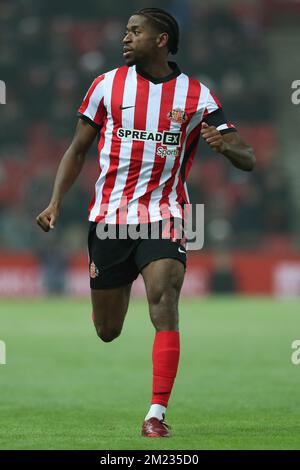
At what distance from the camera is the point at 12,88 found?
24609 millimetres

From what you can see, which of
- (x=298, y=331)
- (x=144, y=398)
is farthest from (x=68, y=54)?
(x=144, y=398)

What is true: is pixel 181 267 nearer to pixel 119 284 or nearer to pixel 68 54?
pixel 119 284

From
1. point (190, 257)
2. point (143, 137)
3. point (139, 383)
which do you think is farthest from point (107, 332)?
point (190, 257)

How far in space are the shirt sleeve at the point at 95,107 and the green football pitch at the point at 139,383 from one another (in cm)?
175

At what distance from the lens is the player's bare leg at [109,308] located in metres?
6.89

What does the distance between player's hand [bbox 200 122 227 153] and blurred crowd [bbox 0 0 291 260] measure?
14.6m

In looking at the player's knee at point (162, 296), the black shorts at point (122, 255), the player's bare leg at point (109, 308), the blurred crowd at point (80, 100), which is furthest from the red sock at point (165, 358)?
the blurred crowd at point (80, 100)

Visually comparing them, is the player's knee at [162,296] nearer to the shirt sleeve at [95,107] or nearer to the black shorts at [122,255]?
the black shorts at [122,255]

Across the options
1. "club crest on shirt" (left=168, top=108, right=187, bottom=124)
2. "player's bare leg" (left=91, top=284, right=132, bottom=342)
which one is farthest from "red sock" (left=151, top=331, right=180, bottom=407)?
"club crest on shirt" (left=168, top=108, right=187, bottom=124)

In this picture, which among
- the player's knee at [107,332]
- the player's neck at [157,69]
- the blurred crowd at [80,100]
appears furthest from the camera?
the blurred crowd at [80,100]

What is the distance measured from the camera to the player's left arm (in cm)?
640

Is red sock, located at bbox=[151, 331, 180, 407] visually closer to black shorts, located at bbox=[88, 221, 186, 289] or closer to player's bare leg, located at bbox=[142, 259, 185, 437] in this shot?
player's bare leg, located at bbox=[142, 259, 185, 437]

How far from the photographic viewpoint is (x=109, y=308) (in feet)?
22.8

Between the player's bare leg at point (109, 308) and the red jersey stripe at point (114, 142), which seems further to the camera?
the player's bare leg at point (109, 308)
